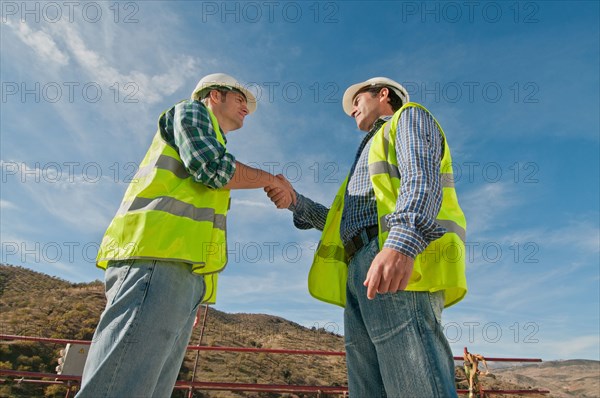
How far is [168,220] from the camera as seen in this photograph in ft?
6.91

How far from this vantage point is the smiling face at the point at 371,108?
115 inches

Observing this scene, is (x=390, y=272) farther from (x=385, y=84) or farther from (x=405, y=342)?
(x=385, y=84)

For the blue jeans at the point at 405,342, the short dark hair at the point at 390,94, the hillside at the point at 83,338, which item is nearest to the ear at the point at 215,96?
the short dark hair at the point at 390,94

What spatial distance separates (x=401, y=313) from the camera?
5.94 ft

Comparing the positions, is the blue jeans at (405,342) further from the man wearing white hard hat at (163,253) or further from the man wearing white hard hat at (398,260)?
the man wearing white hard hat at (163,253)

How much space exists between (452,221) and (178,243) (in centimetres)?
136

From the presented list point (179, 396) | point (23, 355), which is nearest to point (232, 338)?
point (179, 396)

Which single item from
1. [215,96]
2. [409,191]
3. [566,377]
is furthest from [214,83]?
[566,377]

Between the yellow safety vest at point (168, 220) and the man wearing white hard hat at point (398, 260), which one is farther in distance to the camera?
the yellow safety vest at point (168, 220)

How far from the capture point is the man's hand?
5.67 ft

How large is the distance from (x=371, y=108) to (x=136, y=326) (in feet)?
6.67

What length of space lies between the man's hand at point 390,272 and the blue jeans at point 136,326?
3.04 ft

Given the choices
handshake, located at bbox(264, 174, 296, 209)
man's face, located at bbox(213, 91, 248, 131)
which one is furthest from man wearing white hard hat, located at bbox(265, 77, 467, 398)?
man's face, located at bbox(213, 91, 248, 131)

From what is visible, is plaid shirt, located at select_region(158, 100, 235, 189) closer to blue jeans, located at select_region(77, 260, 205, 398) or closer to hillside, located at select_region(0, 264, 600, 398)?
blue jeans, located at select_region(77, 260, 205, 398)
